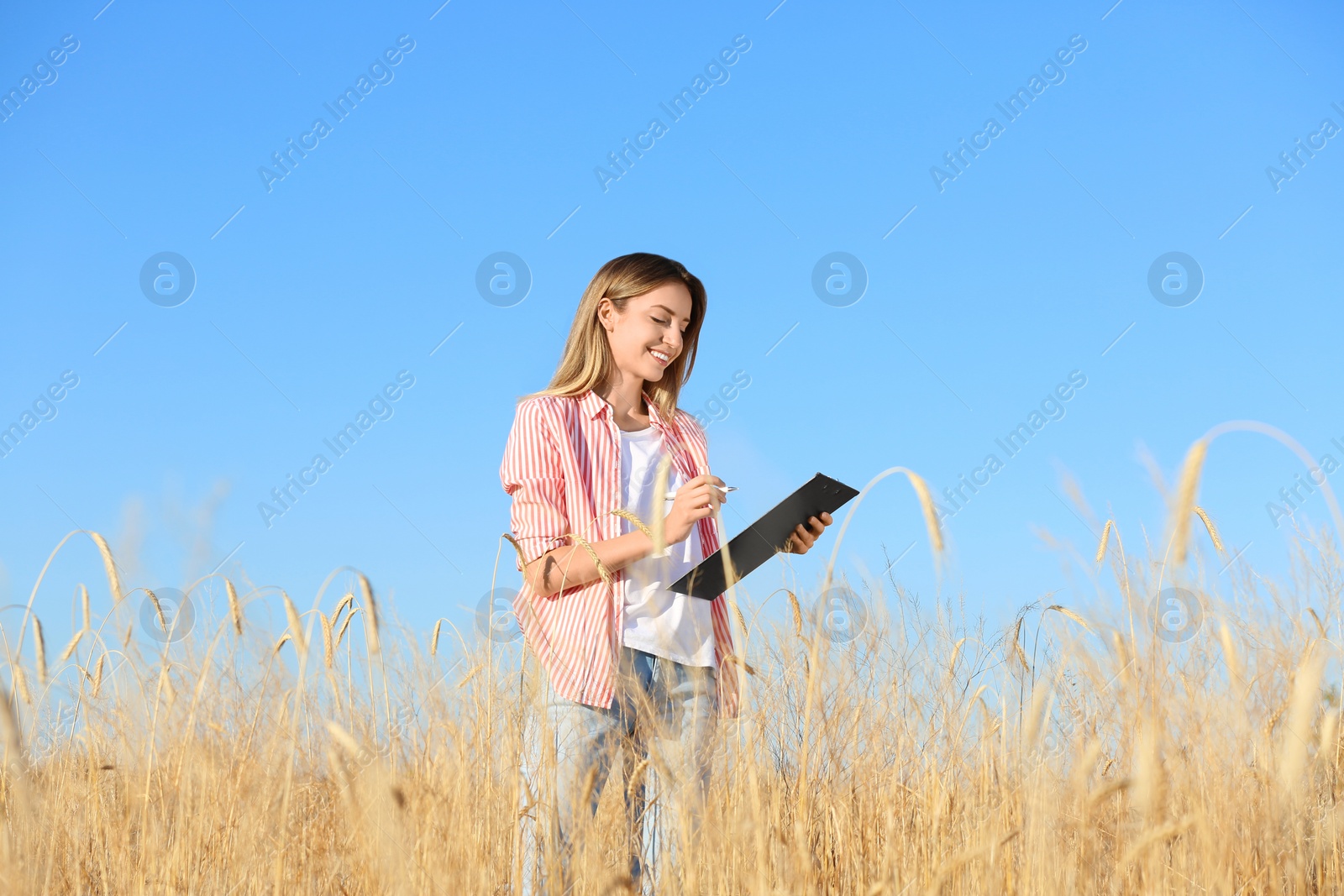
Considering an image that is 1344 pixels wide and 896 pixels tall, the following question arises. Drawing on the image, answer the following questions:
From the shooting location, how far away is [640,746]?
2.13 metres

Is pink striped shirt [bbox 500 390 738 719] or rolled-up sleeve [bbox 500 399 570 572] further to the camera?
rolled-up sleeve [bbox 500 399 570 572]

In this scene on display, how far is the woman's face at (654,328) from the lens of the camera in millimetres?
2465

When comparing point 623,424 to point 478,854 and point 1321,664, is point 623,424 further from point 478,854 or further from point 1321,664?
point 1321,664

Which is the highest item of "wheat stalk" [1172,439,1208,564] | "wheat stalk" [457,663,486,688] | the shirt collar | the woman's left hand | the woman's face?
the woman's face

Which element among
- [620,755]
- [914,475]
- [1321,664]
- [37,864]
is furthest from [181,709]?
[1321,664]

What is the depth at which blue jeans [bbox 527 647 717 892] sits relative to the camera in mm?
1918

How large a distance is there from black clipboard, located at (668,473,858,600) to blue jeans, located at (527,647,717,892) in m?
0.18

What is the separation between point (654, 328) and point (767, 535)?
632 millimetres

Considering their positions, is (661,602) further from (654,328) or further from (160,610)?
(160,610)

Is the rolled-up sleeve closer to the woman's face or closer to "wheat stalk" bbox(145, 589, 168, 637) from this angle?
the woman's face

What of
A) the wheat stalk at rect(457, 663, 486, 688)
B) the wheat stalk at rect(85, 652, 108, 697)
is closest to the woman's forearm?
the wheat stalk at rect(457, 663, 486, 688)

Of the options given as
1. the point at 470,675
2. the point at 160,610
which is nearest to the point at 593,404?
the point at 470,675

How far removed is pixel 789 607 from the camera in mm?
2418

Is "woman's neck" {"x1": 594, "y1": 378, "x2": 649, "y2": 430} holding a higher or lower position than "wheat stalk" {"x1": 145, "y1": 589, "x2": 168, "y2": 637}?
higher
